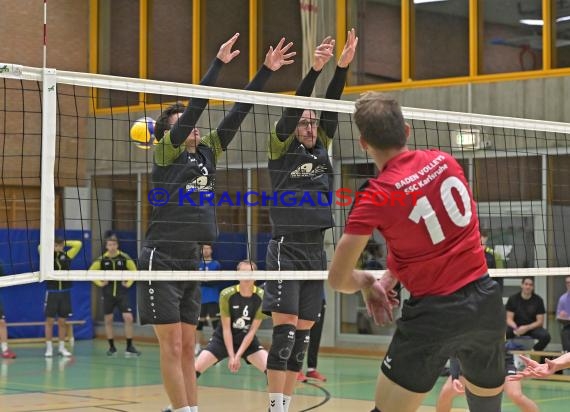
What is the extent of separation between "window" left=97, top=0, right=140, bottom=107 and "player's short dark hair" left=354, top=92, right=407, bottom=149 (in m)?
15.8

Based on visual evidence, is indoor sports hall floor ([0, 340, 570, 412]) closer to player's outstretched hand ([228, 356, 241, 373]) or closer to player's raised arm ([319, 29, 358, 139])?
player's outstretched hand ([228, 356, 241, 373])

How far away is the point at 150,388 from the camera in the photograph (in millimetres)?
11797

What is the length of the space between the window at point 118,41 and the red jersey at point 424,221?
Result: 15.9m

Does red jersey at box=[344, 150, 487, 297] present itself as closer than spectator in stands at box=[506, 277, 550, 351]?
Yes

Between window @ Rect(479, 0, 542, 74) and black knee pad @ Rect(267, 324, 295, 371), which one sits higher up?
window @ Rect(479, 0, 542, 74)

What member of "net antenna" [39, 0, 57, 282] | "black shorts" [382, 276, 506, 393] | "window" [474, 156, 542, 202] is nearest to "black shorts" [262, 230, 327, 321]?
"net antenna" [39, 0, 57, 282]

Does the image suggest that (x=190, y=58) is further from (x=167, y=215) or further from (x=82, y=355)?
(x=167, y=215)

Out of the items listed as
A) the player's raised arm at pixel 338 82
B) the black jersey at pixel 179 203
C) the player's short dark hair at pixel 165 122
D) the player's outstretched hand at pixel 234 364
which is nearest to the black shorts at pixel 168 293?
the black jersey at pixel 179 203

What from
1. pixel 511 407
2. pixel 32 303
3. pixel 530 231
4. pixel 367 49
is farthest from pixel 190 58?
pixel 511 407

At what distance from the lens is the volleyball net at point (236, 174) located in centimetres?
684

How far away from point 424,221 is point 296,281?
323cm

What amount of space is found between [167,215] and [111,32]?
46.1ft

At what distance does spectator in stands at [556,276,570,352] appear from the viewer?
527 inches

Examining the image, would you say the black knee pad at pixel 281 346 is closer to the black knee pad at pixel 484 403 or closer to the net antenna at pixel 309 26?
the black knee pad at pixel 484 403
